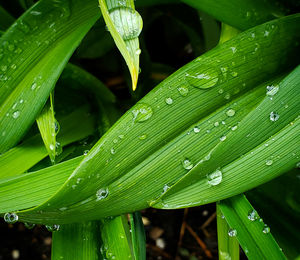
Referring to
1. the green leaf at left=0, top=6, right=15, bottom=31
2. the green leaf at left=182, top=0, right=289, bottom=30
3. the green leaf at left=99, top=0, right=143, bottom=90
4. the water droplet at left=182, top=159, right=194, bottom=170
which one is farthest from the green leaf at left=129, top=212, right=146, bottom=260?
the green leaf at left=0, top=6, right=15, bottom=31

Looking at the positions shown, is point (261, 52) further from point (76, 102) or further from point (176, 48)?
point (176, 48)

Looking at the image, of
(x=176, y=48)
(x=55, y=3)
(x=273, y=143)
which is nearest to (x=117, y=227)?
(x=273, y=143)

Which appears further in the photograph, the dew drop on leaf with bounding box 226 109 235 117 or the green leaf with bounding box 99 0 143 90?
the dew drop on leaf with bounding box 226 109 235 117

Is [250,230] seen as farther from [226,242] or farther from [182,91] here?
[182,91]

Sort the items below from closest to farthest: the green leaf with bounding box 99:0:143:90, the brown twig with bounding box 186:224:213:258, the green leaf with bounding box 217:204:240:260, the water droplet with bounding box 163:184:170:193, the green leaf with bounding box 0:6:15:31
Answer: the green leaf with bounding box 99:0:143:90
the water droplet with bounding box 163:184:170:193
the green leaf with bounding box 217:204:240:260
the green leaf with bounding box 0:6:15:31
the brown twig with bounding box 186:224:213:258

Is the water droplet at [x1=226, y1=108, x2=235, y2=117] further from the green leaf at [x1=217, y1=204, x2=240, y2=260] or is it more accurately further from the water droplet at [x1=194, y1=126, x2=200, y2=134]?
the green leaf at [x1=217, y1=204, x2=240, y2=260]

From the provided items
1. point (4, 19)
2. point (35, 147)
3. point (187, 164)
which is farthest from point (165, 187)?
point (4, 19)

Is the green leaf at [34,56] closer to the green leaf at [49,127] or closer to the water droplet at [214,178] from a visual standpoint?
the green leaf at [49,127]
